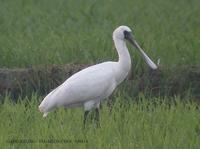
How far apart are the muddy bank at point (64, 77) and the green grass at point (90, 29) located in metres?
0.64

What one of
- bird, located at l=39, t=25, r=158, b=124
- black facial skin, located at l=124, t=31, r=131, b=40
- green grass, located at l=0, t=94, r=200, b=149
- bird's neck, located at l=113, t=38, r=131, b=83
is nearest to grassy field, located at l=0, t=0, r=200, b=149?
green grass, located at l=0, t=94, r=200, b=149

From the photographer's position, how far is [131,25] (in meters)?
13.3

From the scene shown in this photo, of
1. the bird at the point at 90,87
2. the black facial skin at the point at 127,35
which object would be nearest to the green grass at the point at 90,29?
the black facial skin at the point at 127,35

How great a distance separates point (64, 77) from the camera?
9977 millimetres

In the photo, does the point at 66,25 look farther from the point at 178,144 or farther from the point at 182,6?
the point at 178,144

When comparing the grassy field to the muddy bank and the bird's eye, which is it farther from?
the bird's eye

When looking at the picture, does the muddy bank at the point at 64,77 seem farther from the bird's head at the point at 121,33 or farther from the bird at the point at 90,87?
the bird at the point at 90,87

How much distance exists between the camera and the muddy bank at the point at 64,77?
32.3 feet

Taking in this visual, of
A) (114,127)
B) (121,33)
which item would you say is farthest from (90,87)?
(114,127)

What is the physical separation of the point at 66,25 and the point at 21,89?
3646 mm

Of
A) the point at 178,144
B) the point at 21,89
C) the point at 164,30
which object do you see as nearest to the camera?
the point at 178,144

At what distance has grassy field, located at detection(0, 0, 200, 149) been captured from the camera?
22.9ft

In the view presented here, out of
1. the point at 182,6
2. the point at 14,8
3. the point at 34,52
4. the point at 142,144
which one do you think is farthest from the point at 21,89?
the point at 182,6

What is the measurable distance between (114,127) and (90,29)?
5666 mm
